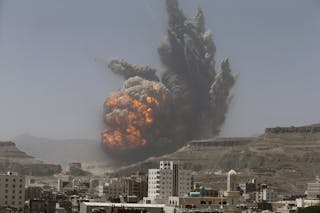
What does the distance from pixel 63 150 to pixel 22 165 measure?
94.7 ft

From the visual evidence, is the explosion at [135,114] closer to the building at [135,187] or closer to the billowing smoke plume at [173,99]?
the billowing smoke plume at [173,99]

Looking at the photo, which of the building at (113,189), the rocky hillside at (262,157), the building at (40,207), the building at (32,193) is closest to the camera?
the building at (40,207)

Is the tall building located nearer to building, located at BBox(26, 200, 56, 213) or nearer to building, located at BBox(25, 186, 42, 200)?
building, located at BBox(25, 186, 42, 200)

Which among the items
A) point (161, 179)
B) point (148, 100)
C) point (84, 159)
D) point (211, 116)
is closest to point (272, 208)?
point (161, 179)

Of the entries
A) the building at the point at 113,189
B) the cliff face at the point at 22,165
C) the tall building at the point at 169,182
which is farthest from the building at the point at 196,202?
the cliff face at the point at 22,165

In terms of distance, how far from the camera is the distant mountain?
12830 cm

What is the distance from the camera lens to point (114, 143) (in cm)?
11531

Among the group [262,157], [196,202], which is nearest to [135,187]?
[196,202]

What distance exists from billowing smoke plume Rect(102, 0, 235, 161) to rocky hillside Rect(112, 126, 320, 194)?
206 centimetres

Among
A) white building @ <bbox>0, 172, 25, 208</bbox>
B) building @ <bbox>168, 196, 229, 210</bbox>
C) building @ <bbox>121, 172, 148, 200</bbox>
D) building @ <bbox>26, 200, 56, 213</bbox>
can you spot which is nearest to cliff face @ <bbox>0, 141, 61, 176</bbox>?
building @ <bbox>121, 172, 148, 200</bbox>

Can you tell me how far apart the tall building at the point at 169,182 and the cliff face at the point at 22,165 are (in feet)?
169

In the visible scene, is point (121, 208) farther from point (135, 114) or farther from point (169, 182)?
point (135, 114)

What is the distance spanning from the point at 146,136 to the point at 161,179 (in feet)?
157

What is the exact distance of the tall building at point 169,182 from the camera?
6675 cm
